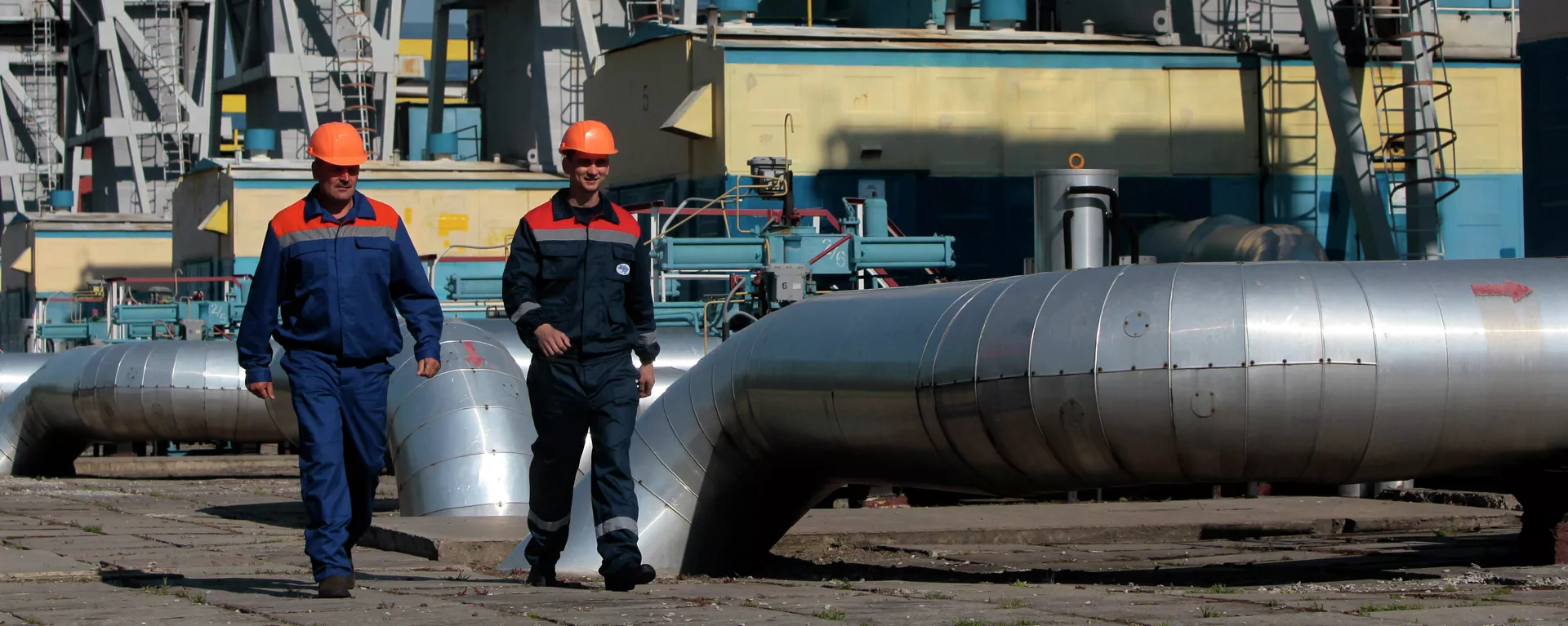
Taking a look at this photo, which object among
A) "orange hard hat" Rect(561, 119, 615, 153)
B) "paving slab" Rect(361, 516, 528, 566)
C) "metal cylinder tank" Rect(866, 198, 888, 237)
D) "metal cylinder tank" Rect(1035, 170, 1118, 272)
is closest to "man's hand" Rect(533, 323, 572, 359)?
"orange hard hat" Rect(561, 119, 615, 153)

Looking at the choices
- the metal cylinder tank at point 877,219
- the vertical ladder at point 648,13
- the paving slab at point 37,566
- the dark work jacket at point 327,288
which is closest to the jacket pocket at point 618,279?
the dark work jacket at point 327,288

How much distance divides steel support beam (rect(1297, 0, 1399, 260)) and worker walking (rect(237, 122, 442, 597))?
19.8 m

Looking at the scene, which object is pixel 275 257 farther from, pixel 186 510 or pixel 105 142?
pixel 105 142

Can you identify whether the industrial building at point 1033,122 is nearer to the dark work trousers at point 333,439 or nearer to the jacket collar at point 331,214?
→ the jacket collar at point 331,214

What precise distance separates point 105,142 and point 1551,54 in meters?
39.3

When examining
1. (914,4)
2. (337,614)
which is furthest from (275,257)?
(914,4)

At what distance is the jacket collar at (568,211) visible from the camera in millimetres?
7148

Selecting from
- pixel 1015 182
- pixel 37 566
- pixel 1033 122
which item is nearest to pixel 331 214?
pixel 37 566

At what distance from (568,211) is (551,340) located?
1.71ft

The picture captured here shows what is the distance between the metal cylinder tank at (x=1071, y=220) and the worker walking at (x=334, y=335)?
166 inches

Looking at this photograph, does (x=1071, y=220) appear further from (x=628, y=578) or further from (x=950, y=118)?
(x=950, y=118)

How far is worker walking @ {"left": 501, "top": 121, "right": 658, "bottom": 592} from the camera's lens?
704cm

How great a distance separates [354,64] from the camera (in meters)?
36.7

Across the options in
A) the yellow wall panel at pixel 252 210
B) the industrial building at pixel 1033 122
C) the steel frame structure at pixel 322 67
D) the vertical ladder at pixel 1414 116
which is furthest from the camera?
the steel frame structure at pixel 322 67
